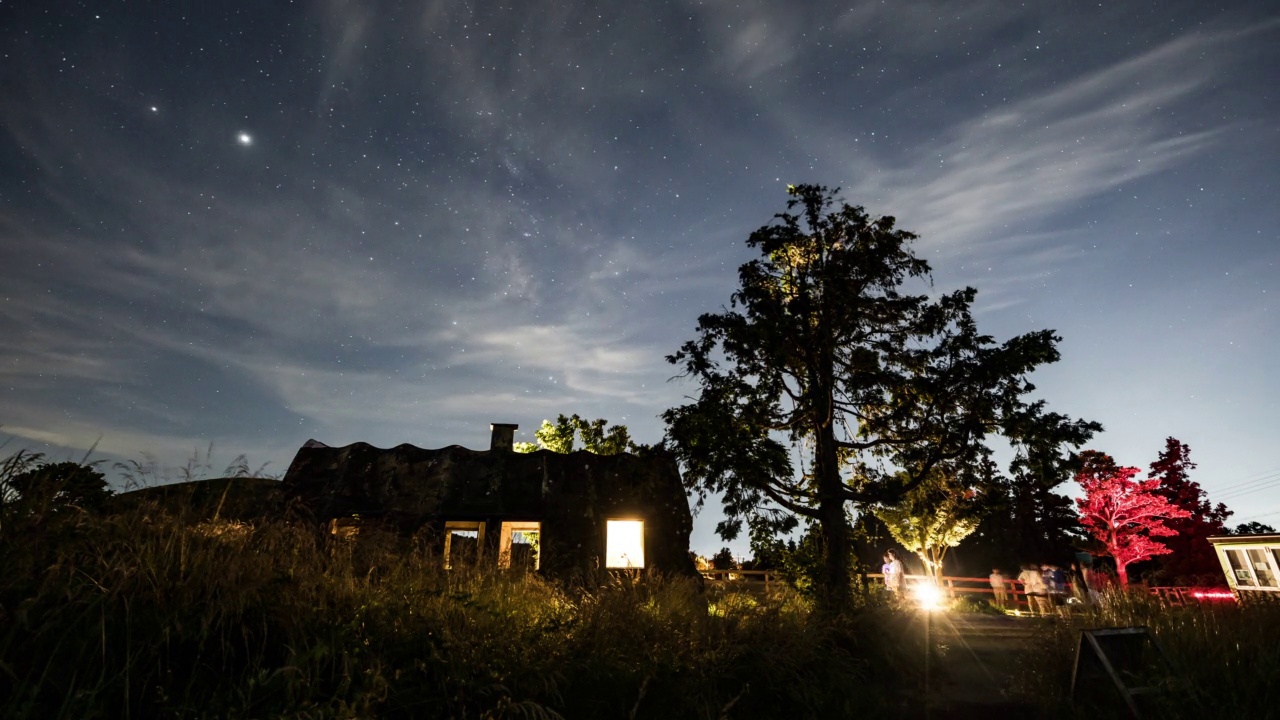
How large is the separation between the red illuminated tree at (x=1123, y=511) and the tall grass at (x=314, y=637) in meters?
28.7

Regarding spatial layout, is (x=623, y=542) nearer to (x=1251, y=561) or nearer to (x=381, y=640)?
(x=381, y=640)

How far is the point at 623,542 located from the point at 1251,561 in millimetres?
20783

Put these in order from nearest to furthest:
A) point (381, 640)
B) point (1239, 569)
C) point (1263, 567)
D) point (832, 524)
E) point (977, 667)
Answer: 1. point (381, 640)
2. point (977, 667)
3. point (832, 524)
4. point (1263, 567)
5. point (1239, 569)

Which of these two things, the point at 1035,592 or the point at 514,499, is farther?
the point at 1035,592

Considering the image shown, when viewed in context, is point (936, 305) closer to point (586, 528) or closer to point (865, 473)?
point (865, 473)

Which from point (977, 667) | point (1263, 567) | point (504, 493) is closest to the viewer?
point (977, 667)

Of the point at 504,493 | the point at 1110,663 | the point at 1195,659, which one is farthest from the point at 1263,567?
the point at 504,493

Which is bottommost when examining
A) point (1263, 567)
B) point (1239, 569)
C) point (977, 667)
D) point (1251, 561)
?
point (977, 667)

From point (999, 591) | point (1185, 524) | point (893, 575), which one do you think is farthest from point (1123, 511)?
point (893, 575)

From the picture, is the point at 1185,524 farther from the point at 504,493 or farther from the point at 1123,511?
the point at 504,493

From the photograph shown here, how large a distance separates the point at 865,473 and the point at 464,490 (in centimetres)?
1035

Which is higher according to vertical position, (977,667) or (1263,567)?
(1263,567)

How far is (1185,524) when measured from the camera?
87.9ft

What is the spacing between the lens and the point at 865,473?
514 inches
